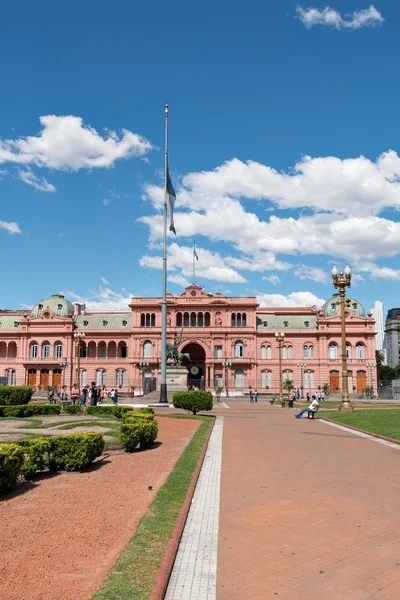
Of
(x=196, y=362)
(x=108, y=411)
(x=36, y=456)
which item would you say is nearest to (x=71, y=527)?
(x=36, y=456)

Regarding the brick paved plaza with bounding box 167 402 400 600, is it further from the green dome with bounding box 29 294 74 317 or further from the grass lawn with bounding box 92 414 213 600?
the green dome with bounding box 29 294 74 317

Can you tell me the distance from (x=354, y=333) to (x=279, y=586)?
73.6 meters

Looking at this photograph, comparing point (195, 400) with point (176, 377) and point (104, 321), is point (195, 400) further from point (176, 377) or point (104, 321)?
point (104, 321)

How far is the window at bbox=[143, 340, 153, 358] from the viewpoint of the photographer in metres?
77.1

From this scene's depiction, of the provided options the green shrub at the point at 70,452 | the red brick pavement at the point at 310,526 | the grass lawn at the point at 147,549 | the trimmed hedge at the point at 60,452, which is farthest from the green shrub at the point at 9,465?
the red brick pavement at the point at 310,526

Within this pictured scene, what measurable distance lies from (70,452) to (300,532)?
664 centimetres

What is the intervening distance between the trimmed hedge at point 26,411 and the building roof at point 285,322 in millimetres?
53792

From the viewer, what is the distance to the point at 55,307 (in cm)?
8238

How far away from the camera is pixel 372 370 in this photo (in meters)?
75.0

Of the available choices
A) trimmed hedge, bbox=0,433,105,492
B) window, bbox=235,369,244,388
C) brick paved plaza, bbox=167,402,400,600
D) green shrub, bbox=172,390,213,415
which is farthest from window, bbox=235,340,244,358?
trimmed hedge, bbox=0,433,105,492

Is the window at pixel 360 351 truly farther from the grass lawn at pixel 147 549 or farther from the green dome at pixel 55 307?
the grass lawn at pixel 147 549

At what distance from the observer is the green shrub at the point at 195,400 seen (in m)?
30.0

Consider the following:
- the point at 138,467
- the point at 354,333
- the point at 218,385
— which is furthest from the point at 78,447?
the point at 354,333

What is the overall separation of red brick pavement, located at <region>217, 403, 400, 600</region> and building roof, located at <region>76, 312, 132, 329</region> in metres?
67.4
